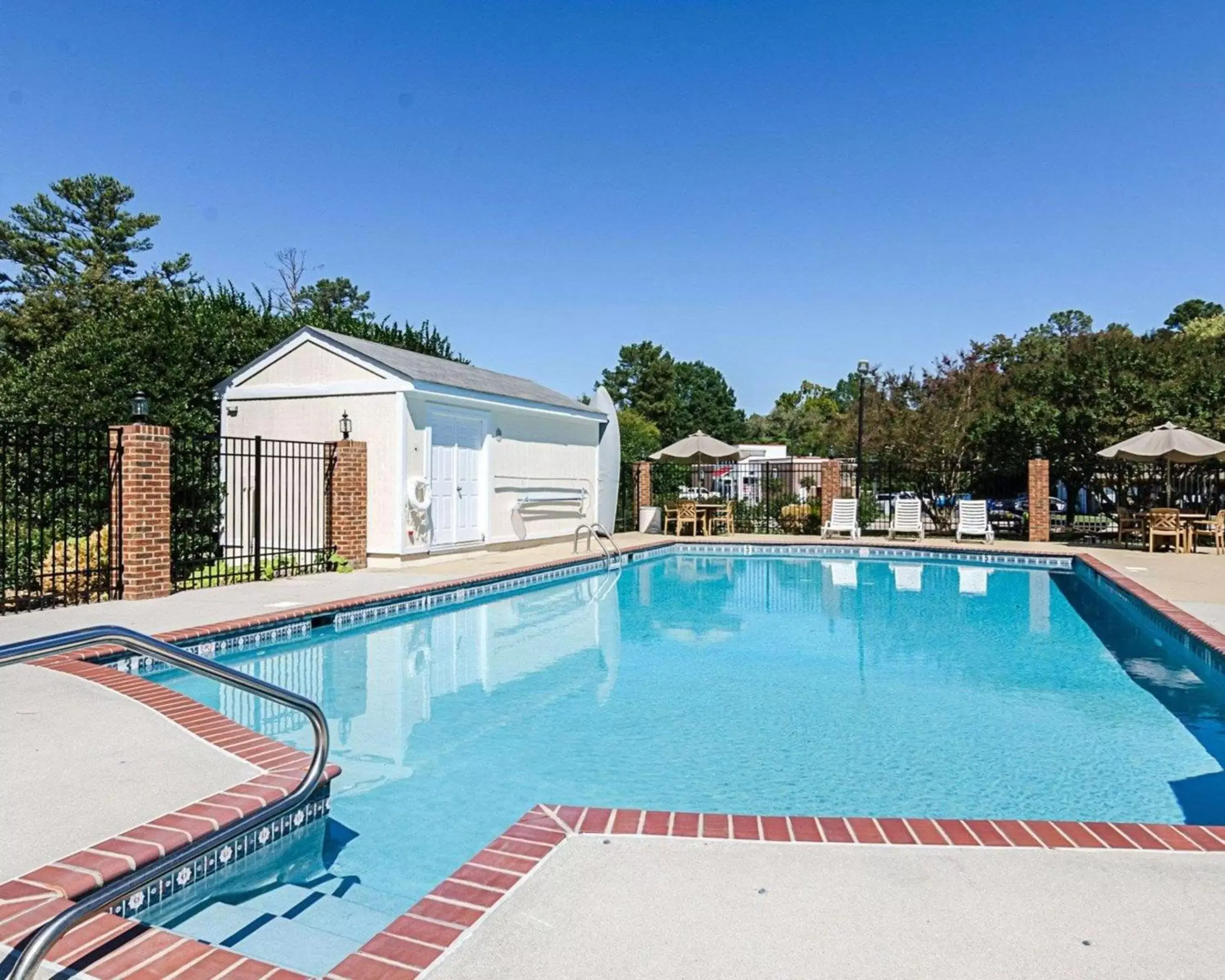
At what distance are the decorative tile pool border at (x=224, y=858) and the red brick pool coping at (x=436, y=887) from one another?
10 cm

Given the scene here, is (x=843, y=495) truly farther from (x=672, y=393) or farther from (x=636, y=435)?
(x=672, y=393)

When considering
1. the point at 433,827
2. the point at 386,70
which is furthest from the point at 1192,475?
the point at 433,827

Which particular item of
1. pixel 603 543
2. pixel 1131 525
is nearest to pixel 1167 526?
pixel 1131 525

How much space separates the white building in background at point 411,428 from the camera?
1312 cm

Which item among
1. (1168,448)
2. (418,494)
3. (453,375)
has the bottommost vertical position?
(418,494)

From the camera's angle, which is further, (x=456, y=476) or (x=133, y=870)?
(x=456, y=476)

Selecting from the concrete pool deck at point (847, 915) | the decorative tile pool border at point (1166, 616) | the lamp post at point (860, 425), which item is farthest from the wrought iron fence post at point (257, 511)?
the lamp post at point (860, 425)

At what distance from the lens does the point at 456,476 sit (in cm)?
1456

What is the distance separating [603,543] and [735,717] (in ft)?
40.1

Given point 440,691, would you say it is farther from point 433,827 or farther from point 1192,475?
point 1192,475

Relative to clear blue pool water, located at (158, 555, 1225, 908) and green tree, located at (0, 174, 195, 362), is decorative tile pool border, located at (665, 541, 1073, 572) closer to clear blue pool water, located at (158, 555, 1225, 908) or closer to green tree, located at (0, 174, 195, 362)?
clear blue pool water, located at (158, 555, 1225, 908)

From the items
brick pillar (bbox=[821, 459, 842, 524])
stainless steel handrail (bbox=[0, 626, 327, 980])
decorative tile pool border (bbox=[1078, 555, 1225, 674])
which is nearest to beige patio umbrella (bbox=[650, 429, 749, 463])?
brick pillar (bbox=[821, 459, 842, 524])

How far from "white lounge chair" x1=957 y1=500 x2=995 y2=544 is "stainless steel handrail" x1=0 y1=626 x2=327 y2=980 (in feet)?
56.4

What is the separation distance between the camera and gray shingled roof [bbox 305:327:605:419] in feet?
44.1
